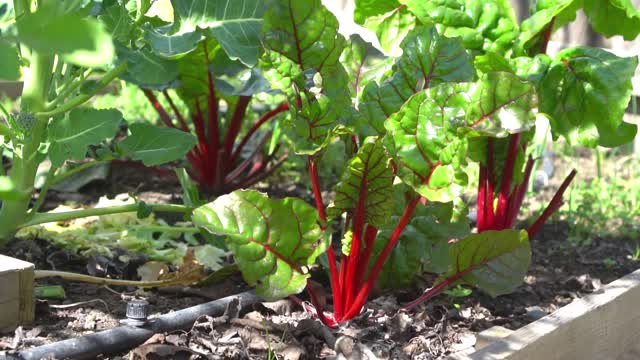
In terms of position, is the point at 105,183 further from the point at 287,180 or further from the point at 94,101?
the point at 94,101

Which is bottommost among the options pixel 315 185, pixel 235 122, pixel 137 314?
pixel 137 314

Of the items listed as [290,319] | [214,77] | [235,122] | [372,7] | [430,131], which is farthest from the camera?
[235,122]

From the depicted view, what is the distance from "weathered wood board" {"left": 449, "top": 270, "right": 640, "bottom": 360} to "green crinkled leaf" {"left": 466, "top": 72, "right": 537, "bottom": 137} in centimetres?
47

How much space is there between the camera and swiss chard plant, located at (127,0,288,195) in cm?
184

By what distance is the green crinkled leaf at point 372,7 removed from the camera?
94.3 inches

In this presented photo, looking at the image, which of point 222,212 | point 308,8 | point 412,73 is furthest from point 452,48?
point 222,212

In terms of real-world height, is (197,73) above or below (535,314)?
above

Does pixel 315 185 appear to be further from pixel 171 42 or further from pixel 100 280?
pixel 100 280

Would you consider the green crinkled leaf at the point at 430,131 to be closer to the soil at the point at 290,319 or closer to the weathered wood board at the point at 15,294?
the soil at the point at 290,319

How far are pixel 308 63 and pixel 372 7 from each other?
68 centimetres

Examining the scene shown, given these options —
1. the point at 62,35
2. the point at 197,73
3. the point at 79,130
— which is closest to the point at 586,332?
the point at 79,130

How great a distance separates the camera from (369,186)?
176cm

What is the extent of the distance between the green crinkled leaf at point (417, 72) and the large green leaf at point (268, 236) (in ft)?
0.99

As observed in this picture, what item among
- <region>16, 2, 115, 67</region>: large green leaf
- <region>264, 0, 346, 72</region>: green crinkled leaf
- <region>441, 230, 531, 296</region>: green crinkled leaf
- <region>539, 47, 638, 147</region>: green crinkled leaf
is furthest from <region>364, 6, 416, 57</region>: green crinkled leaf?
<region>16, 2, 115, 67</region>: large green leaf
